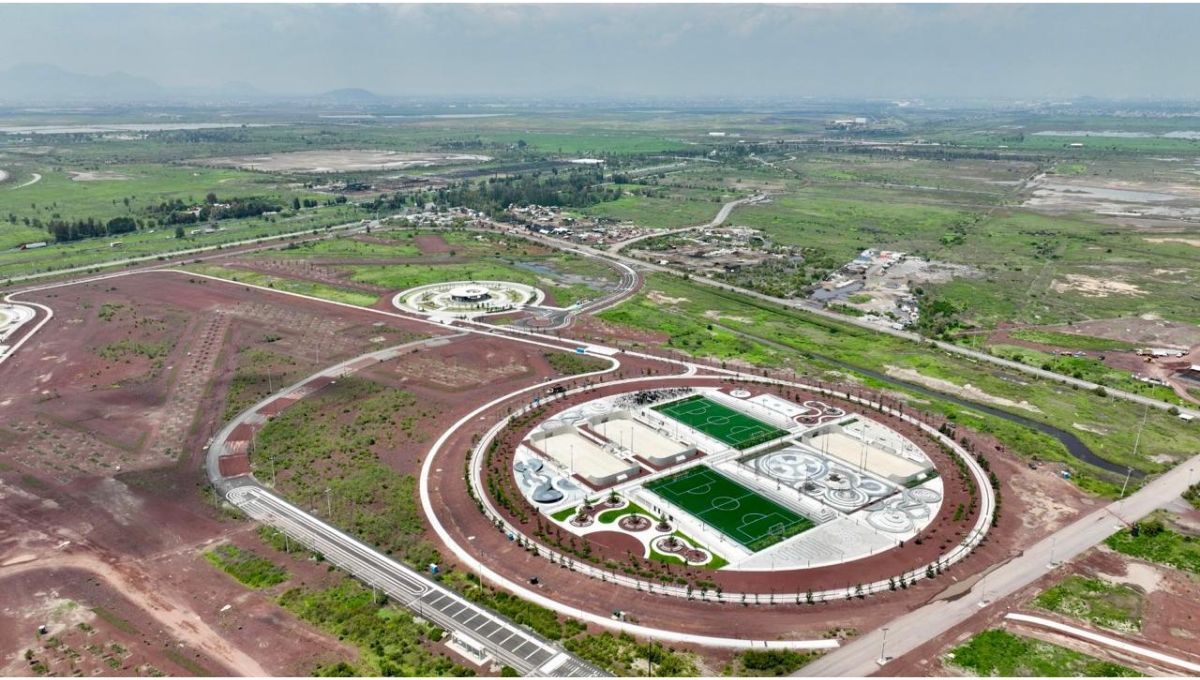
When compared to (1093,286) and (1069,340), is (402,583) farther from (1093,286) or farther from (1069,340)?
(1093,286)

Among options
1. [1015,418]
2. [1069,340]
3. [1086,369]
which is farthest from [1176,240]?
[1015,418]

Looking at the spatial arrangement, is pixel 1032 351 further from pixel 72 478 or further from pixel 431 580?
pixel 72 478

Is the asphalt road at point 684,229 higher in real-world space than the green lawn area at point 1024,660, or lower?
higher

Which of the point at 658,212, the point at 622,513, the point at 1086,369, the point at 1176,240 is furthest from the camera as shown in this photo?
the point at 658,212

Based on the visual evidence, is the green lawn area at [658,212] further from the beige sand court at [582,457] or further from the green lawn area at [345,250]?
the beige sand court at [582,457]

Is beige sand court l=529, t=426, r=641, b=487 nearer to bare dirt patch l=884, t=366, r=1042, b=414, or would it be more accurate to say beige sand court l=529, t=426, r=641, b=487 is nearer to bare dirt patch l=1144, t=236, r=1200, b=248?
bare dirt patch l=884, t=366, r=1042, b=414

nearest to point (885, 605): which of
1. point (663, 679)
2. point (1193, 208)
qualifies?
point (663, 679)

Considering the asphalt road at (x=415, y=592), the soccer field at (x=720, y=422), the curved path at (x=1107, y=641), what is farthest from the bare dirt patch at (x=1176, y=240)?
the asphalt road at (x=415, y=592)
